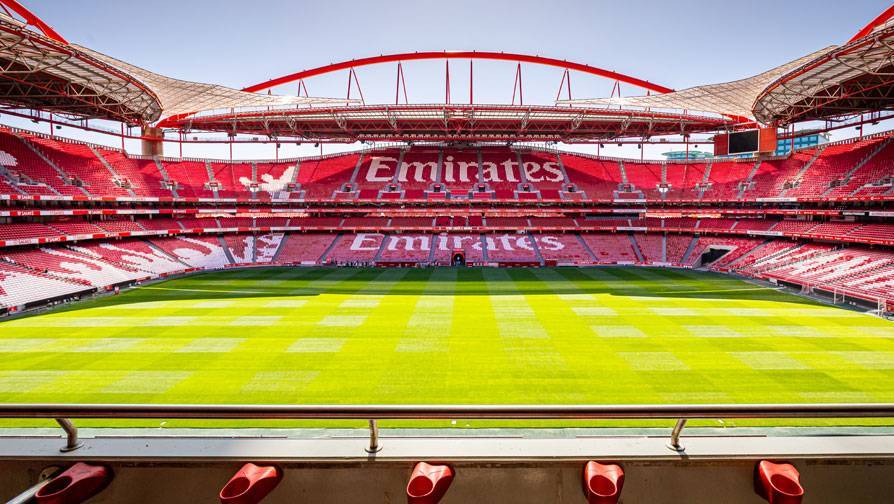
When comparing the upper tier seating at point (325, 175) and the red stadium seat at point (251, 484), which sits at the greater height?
the upper tier seating at point (325, 175)

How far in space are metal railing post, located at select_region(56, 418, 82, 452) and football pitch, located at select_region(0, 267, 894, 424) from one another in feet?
33.2

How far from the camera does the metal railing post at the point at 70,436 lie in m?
3.49

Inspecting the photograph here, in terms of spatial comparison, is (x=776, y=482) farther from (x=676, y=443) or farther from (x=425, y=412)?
(x=425, y=412)

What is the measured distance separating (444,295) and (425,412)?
1055 inches

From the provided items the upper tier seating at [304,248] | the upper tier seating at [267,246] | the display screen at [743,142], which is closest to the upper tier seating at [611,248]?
the display screen at [743,142]

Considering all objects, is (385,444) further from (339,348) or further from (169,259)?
(169,259)

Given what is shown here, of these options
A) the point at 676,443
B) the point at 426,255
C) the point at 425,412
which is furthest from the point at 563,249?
the point at 425,412

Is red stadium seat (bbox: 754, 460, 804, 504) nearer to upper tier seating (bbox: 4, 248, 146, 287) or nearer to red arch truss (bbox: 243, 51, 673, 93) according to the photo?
upper tier seating (bbox: 4, 248, 146, 287)

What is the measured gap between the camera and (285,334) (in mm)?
20297

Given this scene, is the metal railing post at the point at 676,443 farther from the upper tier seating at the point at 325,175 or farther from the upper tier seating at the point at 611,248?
the upper tier seating at the point at 325,175

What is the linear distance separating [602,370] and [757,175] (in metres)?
49.3

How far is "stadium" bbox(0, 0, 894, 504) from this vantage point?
140 inches

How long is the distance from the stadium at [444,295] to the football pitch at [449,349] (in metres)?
0.18

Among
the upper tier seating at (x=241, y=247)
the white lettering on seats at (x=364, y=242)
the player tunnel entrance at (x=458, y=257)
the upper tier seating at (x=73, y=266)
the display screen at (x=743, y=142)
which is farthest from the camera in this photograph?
the white lettering on seats at (x=364, y=242)
